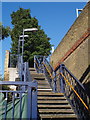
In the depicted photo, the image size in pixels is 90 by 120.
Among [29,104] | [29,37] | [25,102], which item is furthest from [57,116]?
[29,37]

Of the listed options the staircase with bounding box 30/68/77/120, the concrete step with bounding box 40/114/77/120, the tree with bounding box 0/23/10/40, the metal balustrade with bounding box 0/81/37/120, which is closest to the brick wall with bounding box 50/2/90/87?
the staircase with bounding box 30/68/77/120

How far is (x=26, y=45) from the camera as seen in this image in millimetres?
20094

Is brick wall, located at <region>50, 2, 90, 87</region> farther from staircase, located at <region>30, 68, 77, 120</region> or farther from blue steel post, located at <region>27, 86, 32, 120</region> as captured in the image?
blue steel post, located at <region>27, 86, 32, 120</region>

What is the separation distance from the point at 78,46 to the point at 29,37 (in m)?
12.1

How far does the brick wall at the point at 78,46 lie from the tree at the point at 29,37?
9.38 meters

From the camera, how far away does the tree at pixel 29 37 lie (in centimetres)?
2019

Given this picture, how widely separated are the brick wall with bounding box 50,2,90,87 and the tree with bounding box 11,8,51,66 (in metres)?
9.38

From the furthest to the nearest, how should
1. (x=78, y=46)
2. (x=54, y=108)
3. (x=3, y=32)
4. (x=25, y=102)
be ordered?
(x=3, y=32) → (x=78, y=46) → (x=54, y=108) → (x=25, y=102)

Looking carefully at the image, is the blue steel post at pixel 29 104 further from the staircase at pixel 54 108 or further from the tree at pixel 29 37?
the tree at pixel 29 37

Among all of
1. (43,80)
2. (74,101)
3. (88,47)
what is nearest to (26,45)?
(43,80)

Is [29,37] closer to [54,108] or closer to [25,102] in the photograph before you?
[54,108]

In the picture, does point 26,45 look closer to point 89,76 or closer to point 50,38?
point 50,38

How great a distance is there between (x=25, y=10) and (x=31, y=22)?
1.94 metres

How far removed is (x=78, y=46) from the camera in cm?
897
